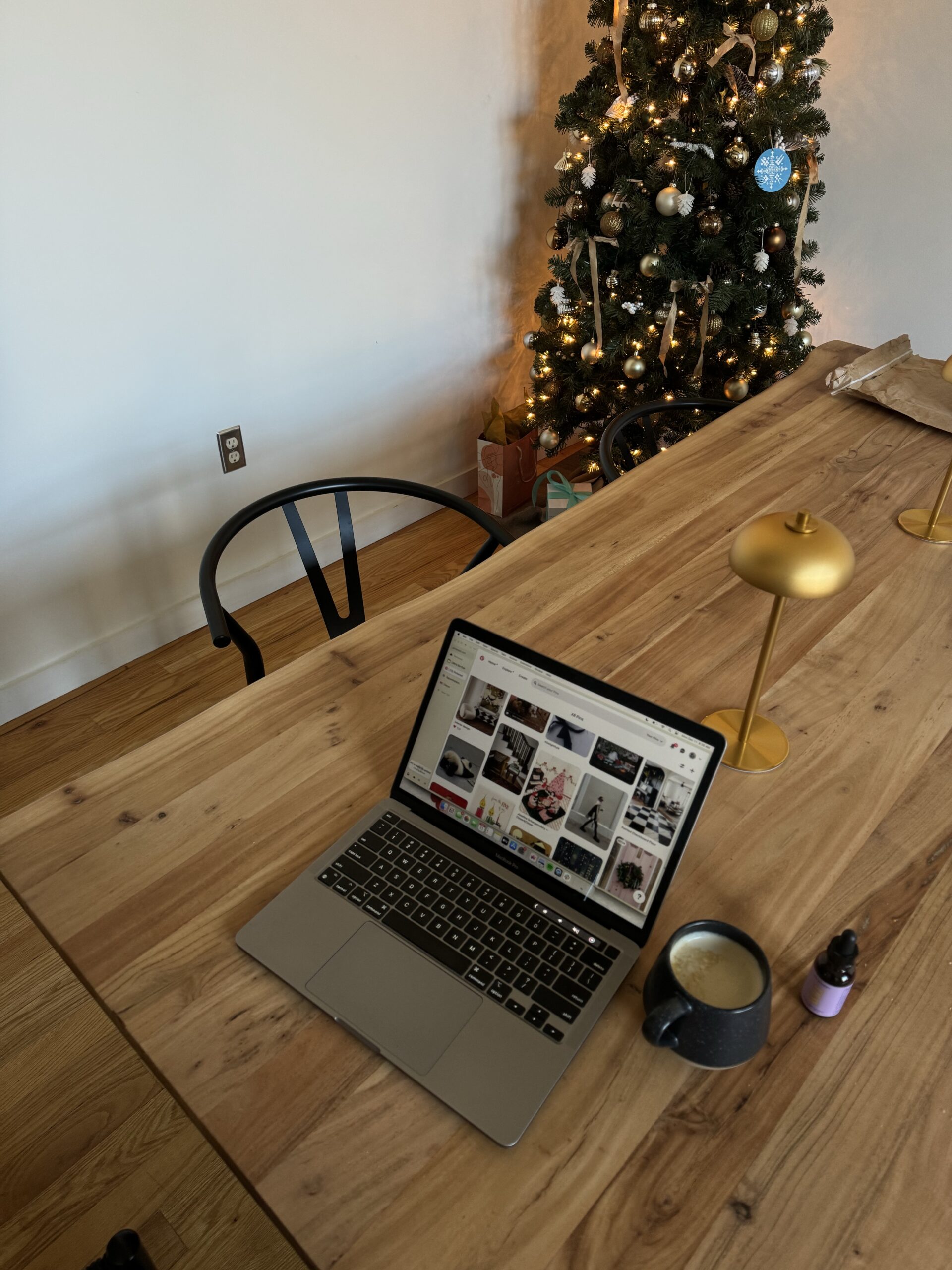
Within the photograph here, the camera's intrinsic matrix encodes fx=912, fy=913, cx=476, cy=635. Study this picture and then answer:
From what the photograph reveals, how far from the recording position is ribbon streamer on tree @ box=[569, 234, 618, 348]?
253cm

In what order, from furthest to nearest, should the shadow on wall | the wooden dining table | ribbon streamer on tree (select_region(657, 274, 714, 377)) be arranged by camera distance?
1. the shadow on wall
2. ribbon streamer on tree (select_region(657, 274, 714, 377))
3. the wooden dining table

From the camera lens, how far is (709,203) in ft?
7.82

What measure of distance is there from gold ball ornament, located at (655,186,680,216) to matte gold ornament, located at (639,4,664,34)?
0.36 meters

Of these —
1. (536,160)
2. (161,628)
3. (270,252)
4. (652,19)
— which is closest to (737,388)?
(652,19)

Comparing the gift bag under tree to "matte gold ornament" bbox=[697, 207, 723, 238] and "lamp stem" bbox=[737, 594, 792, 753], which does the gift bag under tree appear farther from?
"lamp stem" bbox=[737, 594, 792, 753]

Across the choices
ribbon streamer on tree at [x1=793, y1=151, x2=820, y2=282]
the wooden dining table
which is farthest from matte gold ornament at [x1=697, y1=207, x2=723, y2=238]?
the wooden dining table

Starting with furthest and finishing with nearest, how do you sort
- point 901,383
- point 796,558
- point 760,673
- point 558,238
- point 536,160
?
point 536,160
point 558,238
point 901,383
point 760,673
point 796,558

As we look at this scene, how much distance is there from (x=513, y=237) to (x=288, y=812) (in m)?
2.51

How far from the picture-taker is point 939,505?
144 centimetres

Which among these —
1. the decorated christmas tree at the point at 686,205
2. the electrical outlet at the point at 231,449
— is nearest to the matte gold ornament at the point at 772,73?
the decorated christmas tree at the point at 686,205

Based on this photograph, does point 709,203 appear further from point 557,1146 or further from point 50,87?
point 557,1146

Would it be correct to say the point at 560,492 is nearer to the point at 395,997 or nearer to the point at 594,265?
the point at 594,265

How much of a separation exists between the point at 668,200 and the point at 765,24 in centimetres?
42

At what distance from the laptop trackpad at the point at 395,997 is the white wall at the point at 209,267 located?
163 centimetres
